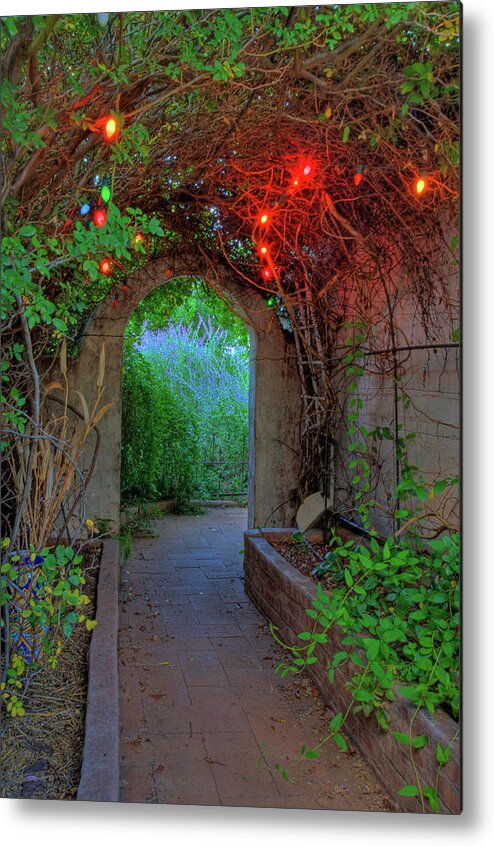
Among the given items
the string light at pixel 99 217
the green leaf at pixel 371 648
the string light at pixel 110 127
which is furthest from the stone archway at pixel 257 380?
the green leaf at pixel 371 648

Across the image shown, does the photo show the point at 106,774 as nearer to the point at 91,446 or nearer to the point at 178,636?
the point at 178,636

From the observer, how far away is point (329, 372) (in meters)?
4.93

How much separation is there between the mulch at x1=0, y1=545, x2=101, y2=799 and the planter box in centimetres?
102

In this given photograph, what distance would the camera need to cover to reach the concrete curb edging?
2.15 m

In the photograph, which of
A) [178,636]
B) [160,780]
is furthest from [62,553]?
[178,636]

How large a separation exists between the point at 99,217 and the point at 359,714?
2084 mm

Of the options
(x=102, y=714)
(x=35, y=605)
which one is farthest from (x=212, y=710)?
(x=35, y=605)

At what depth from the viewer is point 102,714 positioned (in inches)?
98.6

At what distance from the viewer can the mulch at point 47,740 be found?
2297mm

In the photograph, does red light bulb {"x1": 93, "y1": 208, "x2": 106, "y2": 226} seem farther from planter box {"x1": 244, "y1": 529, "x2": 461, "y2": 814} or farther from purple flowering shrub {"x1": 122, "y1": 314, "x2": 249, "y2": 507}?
purple flowering shrub {"x1": 122, "y1": 314, "x2": 249, "y2": 507}

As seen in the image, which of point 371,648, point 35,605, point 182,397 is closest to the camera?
point 371,648

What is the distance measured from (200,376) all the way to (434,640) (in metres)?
7.58

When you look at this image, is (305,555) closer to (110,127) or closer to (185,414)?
(110,127)

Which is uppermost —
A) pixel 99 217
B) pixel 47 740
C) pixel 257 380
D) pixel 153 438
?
pixel 99 217
